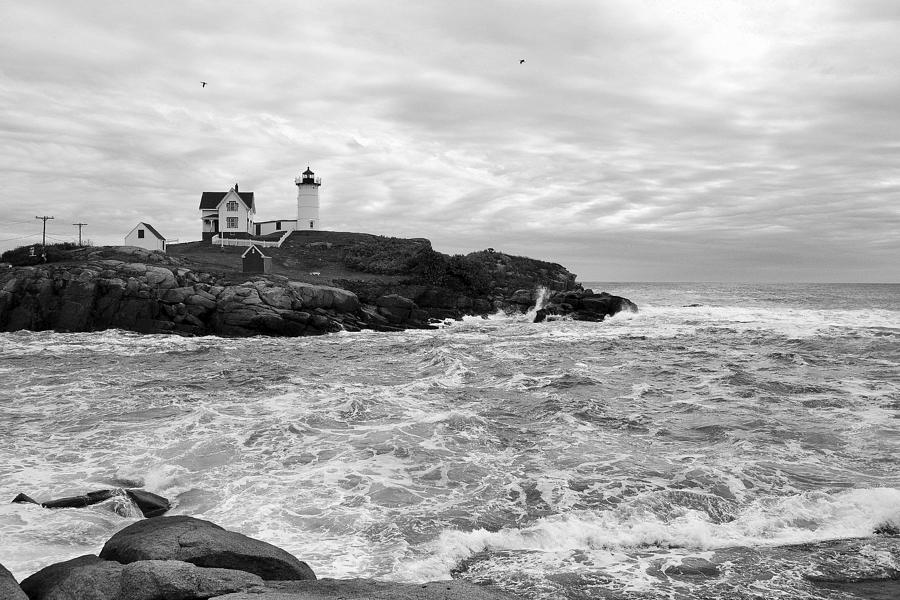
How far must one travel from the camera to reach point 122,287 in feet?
119

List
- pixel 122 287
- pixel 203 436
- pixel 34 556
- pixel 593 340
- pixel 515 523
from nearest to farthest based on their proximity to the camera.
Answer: pixel 34 556 < pixel 515 523 < pixel 203 436 < pixel 593 340 < pixel 122 287

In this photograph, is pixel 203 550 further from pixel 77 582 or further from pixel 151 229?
pixel 151 229

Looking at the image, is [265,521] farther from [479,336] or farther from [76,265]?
[76,265]

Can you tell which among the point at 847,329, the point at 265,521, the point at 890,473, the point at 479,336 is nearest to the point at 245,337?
the point at 479,336

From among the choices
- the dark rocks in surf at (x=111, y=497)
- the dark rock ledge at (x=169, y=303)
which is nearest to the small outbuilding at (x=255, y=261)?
the dark rock ledge at (x=169, y=303)

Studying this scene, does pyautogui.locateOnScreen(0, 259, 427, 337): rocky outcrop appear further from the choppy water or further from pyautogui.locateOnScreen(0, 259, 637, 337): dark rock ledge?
the choppy water

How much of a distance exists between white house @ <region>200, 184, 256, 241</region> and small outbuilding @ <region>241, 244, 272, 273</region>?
2348 centimetres

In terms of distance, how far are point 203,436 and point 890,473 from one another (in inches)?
493

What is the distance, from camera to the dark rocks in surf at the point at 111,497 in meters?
9.28

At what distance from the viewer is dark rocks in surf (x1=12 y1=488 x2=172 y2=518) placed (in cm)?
928

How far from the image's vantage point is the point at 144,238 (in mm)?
55625

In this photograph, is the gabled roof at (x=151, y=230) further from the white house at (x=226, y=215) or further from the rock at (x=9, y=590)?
the rock at (x=9, y=590)

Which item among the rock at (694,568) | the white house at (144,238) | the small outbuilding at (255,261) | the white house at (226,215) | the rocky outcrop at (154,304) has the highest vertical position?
the white house at (226,215)

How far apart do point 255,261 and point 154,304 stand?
10.6 metres
